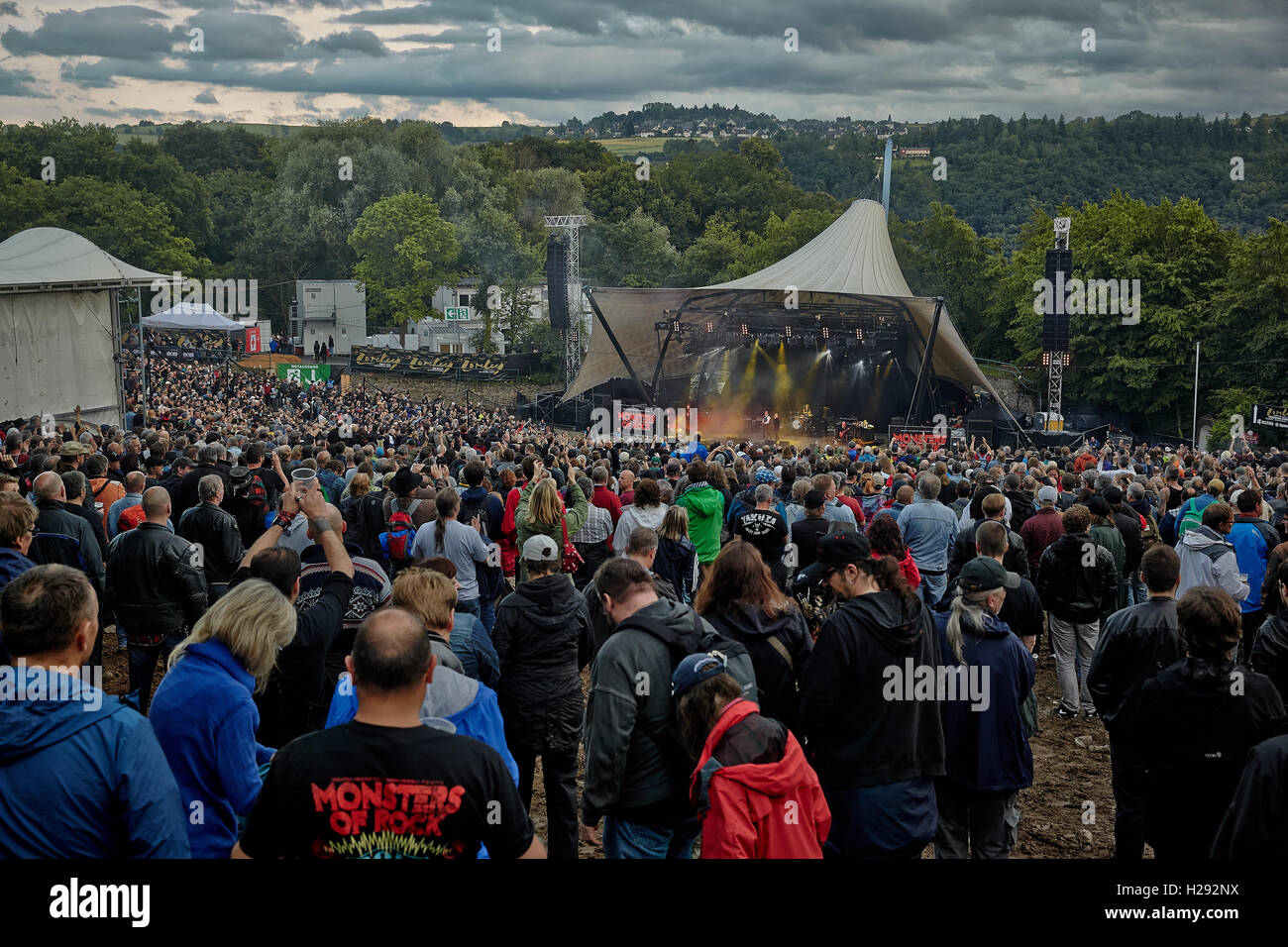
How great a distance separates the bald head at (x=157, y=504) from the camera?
542 cm

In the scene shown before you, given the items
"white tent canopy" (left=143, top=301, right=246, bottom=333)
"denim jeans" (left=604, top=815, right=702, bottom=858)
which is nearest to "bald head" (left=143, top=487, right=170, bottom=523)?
"denim jeans" (left=604, top=815, right=702, bottom=858)

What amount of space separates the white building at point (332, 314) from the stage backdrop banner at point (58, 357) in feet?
93.6

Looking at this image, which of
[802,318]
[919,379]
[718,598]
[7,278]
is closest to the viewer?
[718,598]

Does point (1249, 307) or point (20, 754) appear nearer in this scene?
point (20, 754)

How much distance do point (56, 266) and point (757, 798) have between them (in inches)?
831

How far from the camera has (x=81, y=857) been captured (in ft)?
8.04

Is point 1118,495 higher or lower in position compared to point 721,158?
lower

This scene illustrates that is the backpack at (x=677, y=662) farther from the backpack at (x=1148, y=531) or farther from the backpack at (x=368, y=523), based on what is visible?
the backpack at (x=1148, y=531)

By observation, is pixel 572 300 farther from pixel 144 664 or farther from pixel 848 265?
pixel 144 664

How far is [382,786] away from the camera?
7.75ft

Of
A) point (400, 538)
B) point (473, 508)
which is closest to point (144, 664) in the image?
point (400, 538)
